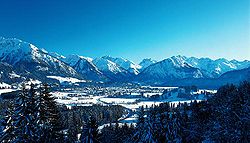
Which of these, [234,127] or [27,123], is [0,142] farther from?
[234,127]

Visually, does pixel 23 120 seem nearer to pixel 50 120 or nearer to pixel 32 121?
pixel 32 121

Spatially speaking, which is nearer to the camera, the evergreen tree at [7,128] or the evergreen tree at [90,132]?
the evergreen tree at [7,128]

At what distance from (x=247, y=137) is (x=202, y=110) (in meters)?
38.5

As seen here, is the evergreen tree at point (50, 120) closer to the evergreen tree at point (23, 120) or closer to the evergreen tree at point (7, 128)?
the evergreen tree at point (23, 120)

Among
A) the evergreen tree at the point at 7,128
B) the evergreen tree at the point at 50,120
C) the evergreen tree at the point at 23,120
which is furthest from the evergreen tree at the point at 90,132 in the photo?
the evergreen tree at the point at 7,128

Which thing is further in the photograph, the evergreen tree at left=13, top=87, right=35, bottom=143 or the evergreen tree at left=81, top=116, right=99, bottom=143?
the evergreen tree at left=81, top=116, right=99, bottom=143

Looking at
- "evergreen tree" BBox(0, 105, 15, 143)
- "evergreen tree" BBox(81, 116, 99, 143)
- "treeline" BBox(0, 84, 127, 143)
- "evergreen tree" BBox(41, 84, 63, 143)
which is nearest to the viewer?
"treeline" BBox(0, 84, 127, 143)

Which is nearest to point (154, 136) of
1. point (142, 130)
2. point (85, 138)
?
point (142, 130)

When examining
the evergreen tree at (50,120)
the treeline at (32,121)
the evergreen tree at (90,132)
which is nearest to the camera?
the treeline at (32,121)

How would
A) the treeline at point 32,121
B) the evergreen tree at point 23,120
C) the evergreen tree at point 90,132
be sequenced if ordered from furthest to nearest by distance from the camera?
the evergreen tree at point 90,132
the treeline at point 32,121
the evergreen tree at point 23,120

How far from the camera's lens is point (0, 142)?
110 feet

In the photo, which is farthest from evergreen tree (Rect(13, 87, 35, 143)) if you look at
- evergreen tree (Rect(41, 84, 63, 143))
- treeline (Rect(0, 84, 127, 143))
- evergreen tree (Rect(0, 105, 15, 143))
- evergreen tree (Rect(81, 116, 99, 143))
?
evergreen tree (Rect(81, 116, 99, 143))

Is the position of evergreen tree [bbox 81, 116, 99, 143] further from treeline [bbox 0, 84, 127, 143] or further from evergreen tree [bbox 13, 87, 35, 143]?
evergreen tree [bbox 13, 87, 35, 143]

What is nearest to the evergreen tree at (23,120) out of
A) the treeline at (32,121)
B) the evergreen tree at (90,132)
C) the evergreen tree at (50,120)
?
the treeline at (32,121)
